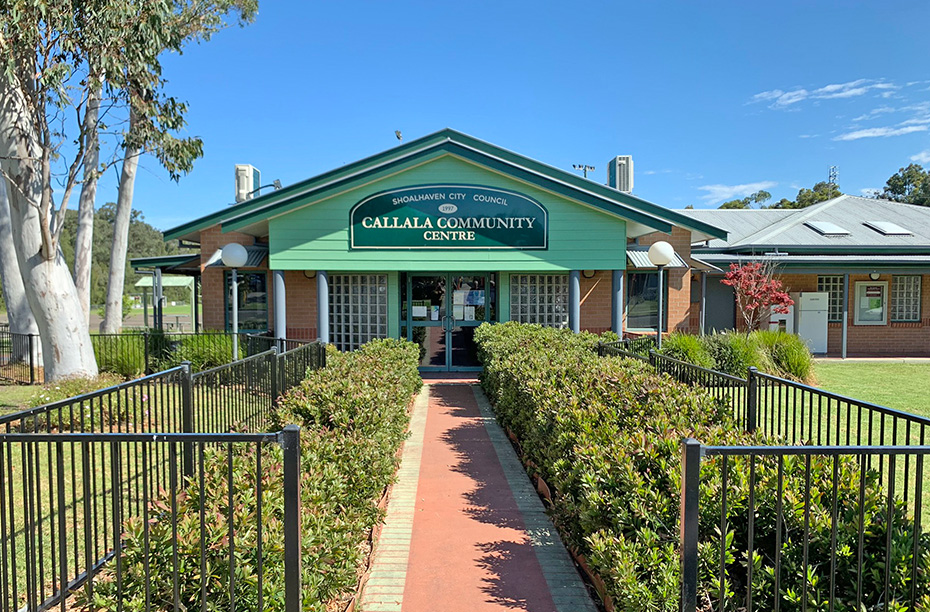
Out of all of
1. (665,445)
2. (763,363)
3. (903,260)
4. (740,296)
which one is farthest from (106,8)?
(903,260)

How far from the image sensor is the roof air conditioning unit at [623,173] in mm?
18703

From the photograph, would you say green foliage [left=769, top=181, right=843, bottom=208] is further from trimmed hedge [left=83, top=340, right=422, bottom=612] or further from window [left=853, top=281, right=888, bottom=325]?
trimmed hedge [left=83, top=340, right=422, bottom=612]

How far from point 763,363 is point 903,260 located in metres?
9.24

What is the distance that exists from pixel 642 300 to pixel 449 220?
19.9 feet

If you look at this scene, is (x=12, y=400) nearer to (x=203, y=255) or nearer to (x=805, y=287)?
(x=203, y=255)

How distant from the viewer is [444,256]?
12.8m

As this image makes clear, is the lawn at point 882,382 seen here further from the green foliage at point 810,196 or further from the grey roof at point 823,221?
the green foliage at point 810,196

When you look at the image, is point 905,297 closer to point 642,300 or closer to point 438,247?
point 642,300

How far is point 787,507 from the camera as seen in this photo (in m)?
2.94

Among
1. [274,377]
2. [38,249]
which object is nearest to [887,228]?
[274,377]

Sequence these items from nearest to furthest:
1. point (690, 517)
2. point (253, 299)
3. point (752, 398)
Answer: point (690, 517)
point (752, 398)
point (253, 299)

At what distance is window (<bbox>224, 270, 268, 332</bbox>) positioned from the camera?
14922 mm

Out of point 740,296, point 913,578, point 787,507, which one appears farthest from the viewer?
point 740,296

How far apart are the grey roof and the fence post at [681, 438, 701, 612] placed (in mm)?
17956
